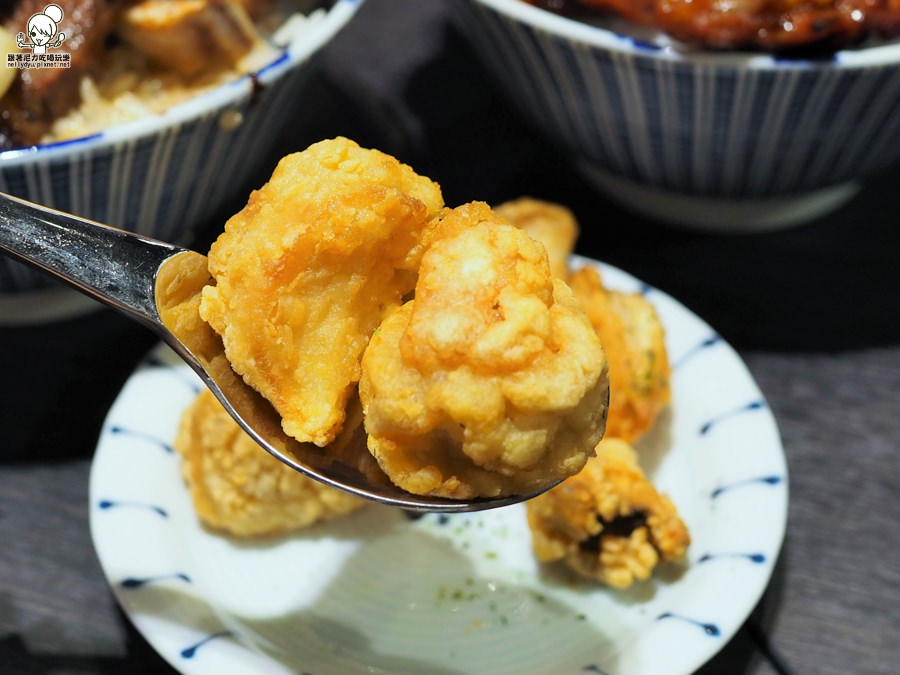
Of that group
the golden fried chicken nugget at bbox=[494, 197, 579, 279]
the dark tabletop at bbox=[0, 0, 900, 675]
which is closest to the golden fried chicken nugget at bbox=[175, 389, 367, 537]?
the dark tabletop at bbox=[0, 0, 900, 675]

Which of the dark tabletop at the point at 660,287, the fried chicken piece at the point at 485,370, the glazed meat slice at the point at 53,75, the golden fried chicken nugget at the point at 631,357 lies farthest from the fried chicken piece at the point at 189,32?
the fried chicken piece at the point at 485,370

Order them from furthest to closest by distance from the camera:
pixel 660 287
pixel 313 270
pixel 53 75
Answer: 1. pixel 660 287
2. pixel 53 75
3. pixel 313 270

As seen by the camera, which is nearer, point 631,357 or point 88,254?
point 88,254

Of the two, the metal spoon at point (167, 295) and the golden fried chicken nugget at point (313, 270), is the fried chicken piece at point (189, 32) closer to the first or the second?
the metal spoon at point (167, 295)

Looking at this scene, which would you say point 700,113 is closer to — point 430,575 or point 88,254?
point 430,575

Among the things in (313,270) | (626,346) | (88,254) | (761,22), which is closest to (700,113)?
(761,22)

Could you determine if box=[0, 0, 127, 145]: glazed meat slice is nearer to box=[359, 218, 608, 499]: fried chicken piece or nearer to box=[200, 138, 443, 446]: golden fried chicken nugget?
box=[200, 138, 443, 446]: golden fried chicken nugget

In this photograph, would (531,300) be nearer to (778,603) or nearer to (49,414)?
(778,603)
